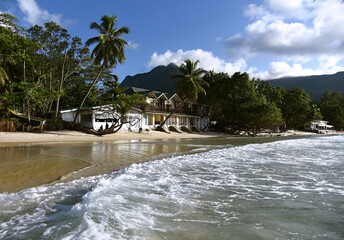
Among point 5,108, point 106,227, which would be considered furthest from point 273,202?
point 5,108

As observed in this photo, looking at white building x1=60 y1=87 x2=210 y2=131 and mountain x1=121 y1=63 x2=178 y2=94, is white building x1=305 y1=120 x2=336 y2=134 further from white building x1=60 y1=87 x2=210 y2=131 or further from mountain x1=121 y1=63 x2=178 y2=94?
mountain x1=121 y1=63 x2=178 y2=94

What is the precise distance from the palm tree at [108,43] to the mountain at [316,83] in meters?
149

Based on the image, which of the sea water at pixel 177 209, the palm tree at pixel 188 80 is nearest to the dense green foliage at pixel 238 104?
the palm tree at pixel 188 80

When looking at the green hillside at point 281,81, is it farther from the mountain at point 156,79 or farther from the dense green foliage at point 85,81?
the dense green foliage at point 85,81

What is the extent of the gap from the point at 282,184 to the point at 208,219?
314 cm

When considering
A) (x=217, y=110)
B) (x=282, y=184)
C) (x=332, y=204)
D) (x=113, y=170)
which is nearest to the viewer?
(x=332, y=204)

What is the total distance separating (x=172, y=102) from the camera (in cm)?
3897

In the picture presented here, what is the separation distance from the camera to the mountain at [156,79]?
108106mm

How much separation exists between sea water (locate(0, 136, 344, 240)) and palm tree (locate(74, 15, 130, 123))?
794 inches

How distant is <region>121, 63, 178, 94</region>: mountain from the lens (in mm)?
108106

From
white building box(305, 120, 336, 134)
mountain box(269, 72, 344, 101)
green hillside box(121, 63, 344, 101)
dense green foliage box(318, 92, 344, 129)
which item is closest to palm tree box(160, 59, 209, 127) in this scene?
white building box(305, 120, 336, 134)

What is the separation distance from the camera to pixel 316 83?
157m

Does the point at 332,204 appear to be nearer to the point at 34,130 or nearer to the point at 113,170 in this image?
the point at 113,170

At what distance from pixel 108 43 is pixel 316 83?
176 meters
